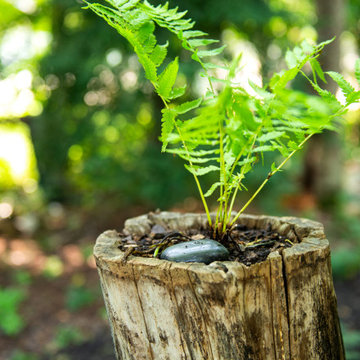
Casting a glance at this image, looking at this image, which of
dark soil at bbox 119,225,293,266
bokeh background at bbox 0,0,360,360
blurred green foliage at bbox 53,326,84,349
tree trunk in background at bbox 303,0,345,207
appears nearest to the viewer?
dark soil at bbox 119,225,293,266

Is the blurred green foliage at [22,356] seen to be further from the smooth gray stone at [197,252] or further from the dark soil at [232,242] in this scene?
the smooth gray stone at [197,252]

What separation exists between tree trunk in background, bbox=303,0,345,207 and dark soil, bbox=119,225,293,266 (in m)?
4.94

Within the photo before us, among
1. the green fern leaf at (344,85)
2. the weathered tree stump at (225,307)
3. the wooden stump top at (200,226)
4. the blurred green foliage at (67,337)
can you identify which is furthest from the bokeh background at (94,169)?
the weathered tree stump at (225,307)

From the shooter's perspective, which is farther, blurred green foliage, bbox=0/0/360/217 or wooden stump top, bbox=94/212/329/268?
blurred green foliage, bbox=0/0/360/217

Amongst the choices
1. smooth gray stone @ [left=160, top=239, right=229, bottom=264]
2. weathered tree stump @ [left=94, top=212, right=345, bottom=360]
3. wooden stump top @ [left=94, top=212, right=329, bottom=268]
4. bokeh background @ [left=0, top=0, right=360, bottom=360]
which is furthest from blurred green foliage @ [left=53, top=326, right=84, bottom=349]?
smooth gray stone @ [left=160, top=239, right=229, bottom=264]

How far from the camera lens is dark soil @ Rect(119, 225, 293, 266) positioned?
4.65 ft

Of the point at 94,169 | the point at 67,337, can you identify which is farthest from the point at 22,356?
the point at 94,169

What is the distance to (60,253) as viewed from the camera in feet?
19.5

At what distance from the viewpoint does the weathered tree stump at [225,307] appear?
3.86ft

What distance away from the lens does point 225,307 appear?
117 cm

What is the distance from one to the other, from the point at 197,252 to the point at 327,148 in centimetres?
597

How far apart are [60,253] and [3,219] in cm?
200

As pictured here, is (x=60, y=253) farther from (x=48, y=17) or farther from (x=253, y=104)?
(x=253, y=104)

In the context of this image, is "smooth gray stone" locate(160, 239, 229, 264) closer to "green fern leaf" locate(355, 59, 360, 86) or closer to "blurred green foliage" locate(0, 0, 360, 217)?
"green fern leaf" locate(355, 59, 360, 86)
